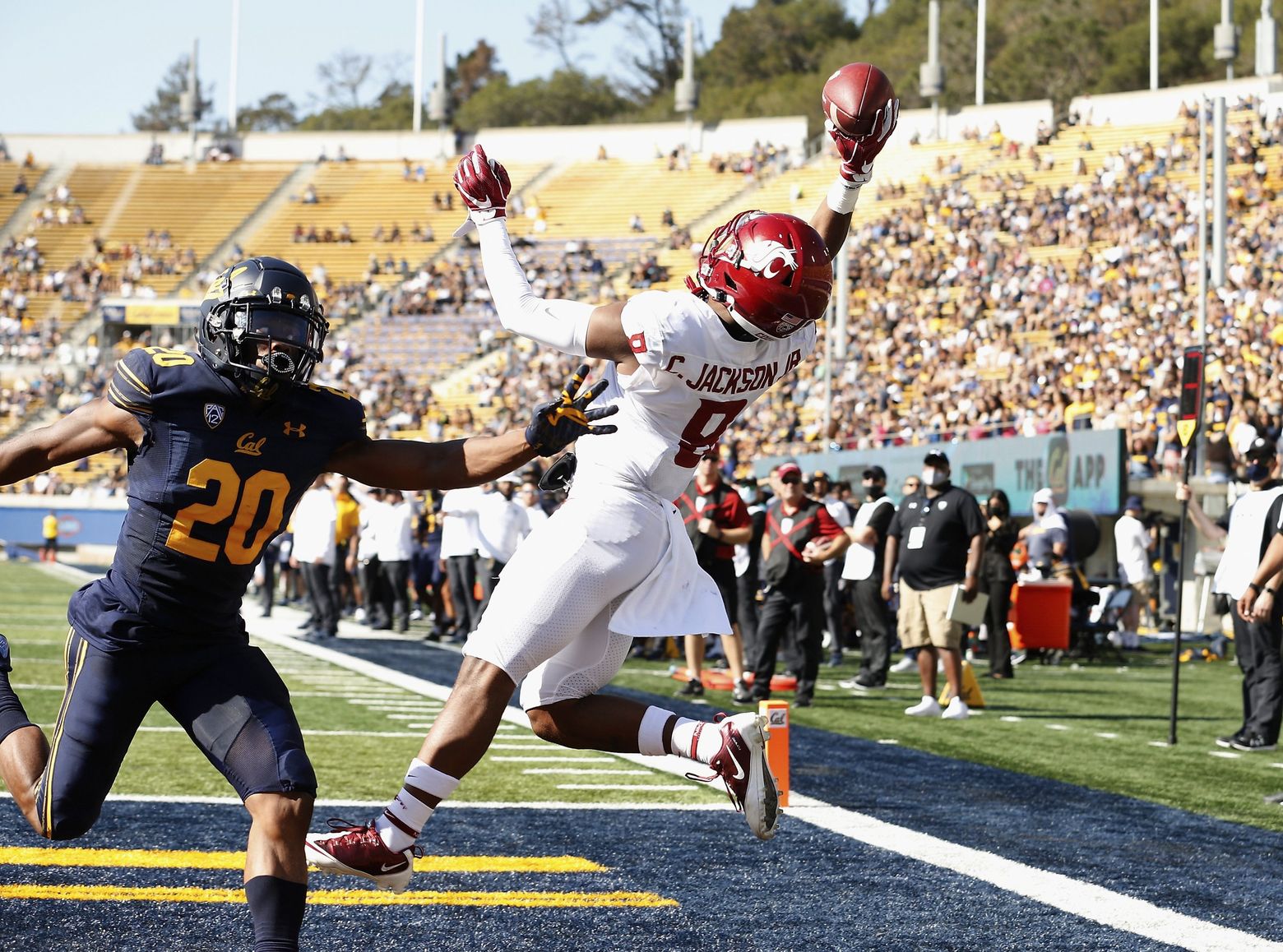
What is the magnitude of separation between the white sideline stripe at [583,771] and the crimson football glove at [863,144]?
3.51 metres

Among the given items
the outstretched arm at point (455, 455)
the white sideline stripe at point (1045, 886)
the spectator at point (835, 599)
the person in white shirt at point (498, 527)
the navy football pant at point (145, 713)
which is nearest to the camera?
the navy football pant at point (145, 713)

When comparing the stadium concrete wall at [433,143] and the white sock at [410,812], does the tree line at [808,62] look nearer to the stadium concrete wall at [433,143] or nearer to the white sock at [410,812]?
the stadium concrete wall at [433,143]

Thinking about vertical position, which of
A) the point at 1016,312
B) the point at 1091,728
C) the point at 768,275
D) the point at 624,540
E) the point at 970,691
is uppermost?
the point at 1016,312

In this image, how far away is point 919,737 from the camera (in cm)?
945

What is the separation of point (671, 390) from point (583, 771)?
12.1 ft

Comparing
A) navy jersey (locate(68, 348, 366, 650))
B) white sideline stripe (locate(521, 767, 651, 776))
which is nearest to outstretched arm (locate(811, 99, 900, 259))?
navy jersey (locate(68, 348, 366, 650))

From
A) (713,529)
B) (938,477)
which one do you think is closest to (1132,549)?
(938,477)

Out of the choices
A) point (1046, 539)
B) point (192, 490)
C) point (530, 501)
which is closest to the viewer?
point (192, 490)

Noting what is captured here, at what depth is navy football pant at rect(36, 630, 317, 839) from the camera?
3697 millimetres

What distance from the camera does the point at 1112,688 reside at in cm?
1329

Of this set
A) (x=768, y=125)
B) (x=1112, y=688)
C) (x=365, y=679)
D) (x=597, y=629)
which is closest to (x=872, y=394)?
(x=1112, y=688)

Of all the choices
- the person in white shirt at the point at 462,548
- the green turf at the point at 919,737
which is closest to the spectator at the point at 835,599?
the green turf at the point at 919,737

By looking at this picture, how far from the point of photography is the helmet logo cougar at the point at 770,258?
4.23m

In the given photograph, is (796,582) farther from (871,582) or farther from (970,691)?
(871,582)
